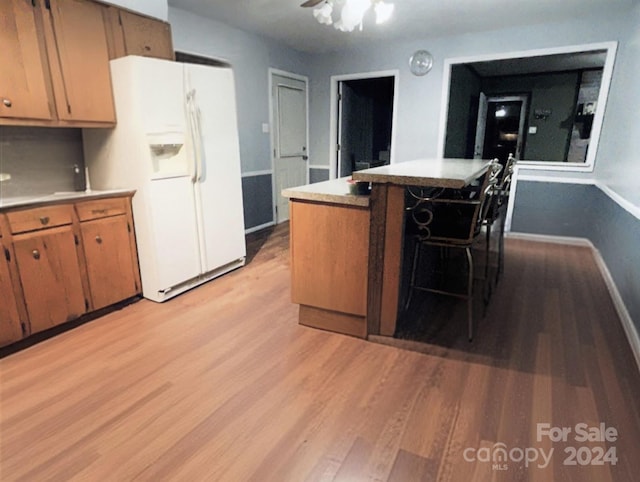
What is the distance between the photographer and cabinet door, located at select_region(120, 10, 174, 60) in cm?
260

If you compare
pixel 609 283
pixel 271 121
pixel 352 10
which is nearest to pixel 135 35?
pixel 352 10

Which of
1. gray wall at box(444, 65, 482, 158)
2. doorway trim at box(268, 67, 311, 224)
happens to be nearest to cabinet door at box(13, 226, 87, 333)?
doorway trim at box(268, 67, 311, 224)

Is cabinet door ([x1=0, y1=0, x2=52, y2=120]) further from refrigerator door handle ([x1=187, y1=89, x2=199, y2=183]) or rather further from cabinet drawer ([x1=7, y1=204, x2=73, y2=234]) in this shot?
refrigerator door handle ([x1=187, y1=89, x2=199, y2=183])

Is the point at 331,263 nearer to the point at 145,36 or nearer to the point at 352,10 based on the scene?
the point at 352,10

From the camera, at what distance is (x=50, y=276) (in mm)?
2246

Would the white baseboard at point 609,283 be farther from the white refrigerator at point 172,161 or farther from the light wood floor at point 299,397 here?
the white refrigerator at point 172,161

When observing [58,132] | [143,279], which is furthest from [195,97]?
[143,279]

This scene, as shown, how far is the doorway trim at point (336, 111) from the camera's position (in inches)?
190

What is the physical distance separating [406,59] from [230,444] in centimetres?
465

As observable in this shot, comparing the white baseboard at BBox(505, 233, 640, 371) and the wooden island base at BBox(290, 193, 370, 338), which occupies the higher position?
the wooden island base at BBox(290, 193, 370, 338)

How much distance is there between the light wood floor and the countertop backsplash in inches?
40.0

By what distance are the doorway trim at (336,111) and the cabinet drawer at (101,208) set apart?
3381 mm

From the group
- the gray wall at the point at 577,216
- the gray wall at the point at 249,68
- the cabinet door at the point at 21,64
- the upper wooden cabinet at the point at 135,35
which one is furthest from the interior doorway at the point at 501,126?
the cabinet door at the point at 21,64

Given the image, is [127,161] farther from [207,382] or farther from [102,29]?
[207,382]
